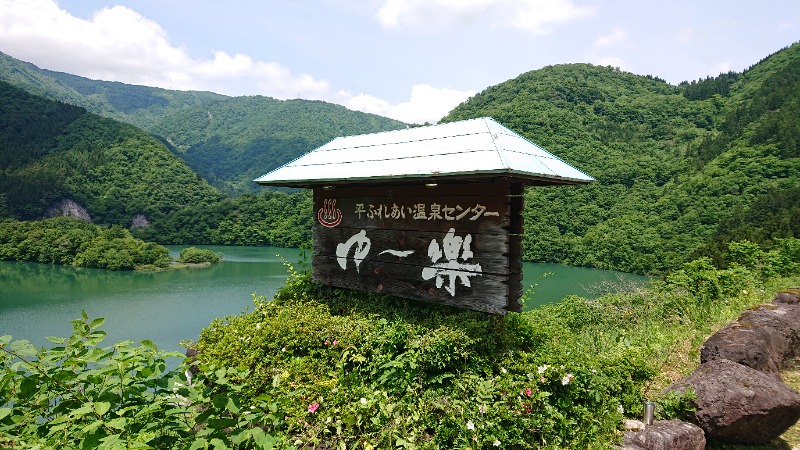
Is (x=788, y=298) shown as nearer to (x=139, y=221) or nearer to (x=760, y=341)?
(x=760, y=341)

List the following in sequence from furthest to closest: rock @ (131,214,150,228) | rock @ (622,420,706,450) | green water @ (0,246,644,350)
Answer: rock @ (131,214,150,228) → green water @ (0,246,644,350) → rock @ (622,420,706,450)

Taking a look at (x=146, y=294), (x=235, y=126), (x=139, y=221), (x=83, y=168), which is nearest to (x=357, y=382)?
(x=146, y=294)

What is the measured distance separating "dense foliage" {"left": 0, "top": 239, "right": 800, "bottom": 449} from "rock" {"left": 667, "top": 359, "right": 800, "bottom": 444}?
22 cm

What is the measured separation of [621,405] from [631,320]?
5.15 meters

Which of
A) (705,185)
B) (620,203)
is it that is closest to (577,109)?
(620,203)

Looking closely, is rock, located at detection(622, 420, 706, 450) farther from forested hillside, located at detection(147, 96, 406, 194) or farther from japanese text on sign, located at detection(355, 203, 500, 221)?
forested hillside, located at detection(147, 96, 406, 194)

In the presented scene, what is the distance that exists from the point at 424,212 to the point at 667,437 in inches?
105

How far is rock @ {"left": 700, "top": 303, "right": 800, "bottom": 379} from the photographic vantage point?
4.17 meters

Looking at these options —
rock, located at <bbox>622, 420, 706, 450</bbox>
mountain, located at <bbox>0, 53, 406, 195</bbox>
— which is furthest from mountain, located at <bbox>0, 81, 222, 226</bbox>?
rock, located at <bbox>622, 420, 706, 450</bbox>

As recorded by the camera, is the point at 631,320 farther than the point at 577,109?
No

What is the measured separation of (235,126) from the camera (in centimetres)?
13712

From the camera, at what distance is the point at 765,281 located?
917 centimetres

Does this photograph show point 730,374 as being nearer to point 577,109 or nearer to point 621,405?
point 621,405

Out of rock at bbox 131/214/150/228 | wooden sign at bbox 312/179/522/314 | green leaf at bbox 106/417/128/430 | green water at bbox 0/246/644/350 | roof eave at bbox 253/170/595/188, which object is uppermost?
roof eave at bbox 253/170/595/188
